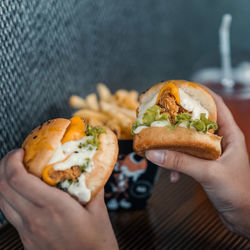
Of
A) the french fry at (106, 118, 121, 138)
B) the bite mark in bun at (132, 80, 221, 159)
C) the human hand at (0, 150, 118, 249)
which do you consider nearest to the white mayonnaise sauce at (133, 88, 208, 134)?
the bite mark in bun at (132, 80, 221, 159)

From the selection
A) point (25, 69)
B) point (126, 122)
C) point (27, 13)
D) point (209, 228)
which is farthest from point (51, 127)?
point (209, 228)

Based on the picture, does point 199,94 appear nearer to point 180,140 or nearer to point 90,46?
point 180,140

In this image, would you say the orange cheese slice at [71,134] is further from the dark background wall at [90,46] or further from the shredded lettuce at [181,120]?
the dark background wall at [90,46]

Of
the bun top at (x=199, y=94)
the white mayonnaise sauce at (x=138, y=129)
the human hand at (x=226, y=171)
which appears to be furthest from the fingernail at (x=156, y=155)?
the bun top at (x=199, y=94)

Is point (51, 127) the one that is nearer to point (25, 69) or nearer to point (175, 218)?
point (25, 69)

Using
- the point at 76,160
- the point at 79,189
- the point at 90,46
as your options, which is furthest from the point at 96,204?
the point at 90,46

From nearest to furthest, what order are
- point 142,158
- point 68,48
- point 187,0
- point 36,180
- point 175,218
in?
point 36,180 < point 142,158 < point 175,218 < point 68,48 < point 187,0

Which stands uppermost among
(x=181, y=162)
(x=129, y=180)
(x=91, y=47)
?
(x=91, y=47)
